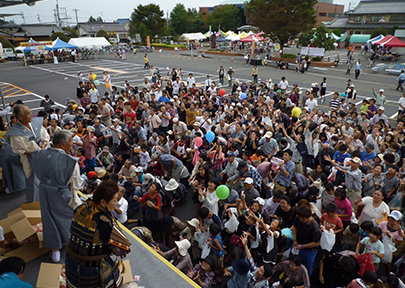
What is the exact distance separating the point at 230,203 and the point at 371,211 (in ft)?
8.55

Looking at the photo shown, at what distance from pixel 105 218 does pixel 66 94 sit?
19.5 meters

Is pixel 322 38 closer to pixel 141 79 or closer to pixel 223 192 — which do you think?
pixel 141 79

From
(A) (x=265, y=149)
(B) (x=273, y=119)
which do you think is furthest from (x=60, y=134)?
(B) (x=273, y=119)

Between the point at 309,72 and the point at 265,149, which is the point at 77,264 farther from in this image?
the point at 309,72

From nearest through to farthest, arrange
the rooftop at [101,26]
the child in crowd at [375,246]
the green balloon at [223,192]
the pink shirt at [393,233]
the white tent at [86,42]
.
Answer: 1. the child in crowd at [375,246]
2. the pink shirt at [393,233]
3. the green balloon at [223,192]
4. the white tent at [86,42]
5. the rooftop at [101,26]

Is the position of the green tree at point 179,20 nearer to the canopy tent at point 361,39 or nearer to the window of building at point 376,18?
the canopy tent at point 361,39

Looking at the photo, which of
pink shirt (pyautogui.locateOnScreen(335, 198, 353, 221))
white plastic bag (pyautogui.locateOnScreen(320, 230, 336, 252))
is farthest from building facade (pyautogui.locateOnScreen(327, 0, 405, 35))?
white plastic bag (pyautogui.locateOnScreen(320, 230, 336, 252))

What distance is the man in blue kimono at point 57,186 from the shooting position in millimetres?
3213

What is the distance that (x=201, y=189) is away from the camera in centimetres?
545

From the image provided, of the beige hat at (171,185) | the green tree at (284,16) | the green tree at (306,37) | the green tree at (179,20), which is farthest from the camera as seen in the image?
the green tree at (179,20)

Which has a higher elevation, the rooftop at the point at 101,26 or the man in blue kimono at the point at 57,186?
the rooftop at the point at 101,26

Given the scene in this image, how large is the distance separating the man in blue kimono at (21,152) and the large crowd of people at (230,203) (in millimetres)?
16

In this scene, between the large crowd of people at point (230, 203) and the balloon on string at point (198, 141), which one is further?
the balloon on string at point (198, 141)

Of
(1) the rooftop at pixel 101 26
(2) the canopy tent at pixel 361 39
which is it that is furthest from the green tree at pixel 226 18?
(1) the rooftop at pixel 101 26
